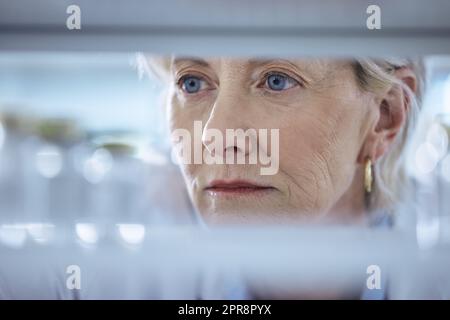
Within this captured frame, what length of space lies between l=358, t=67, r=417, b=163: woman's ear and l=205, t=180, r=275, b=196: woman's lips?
252 mm

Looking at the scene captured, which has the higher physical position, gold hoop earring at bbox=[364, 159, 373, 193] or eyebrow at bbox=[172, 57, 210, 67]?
eyebrow at bbox=[172, 57, 210, 67]

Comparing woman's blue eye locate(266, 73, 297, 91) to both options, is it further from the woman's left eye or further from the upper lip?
the upper lip

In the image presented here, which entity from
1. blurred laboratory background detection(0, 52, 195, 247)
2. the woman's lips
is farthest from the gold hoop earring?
blurred laboratory background detection(0, 52, 195, 247)

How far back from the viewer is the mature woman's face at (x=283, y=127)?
1921 mm

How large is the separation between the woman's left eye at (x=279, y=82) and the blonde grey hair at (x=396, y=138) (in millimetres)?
158

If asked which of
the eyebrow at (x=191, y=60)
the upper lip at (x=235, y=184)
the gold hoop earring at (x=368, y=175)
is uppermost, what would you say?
the eyebrow at (x=191, y=60)

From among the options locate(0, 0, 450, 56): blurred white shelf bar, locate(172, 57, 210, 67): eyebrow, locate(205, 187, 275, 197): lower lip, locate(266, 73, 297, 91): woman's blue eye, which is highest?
locate(0, 0, 450, 56): blurred white shelf bar

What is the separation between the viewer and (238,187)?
6.32 ft

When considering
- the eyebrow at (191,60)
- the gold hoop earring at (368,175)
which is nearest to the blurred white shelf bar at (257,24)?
the eyebrow at (191,60)

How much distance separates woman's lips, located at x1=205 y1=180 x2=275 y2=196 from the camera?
1.92 meters

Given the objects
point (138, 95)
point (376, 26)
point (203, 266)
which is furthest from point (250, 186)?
point (376, 26)

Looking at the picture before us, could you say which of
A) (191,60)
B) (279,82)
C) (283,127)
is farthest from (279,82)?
(191,60)

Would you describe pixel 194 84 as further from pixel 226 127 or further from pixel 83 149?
pixel 83 149

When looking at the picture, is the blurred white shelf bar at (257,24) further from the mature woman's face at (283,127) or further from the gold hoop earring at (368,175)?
the gold hoop earring at (368,175)
